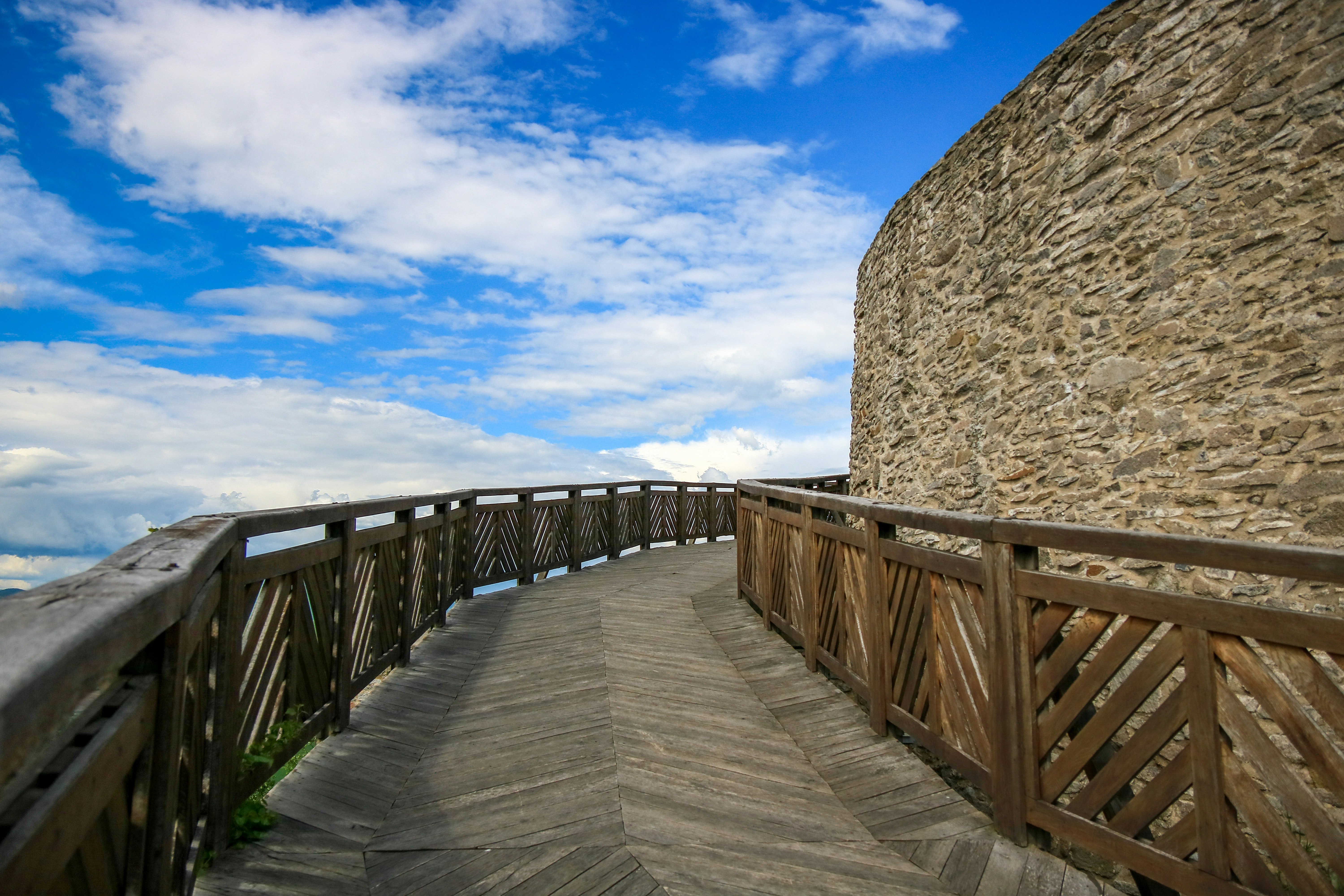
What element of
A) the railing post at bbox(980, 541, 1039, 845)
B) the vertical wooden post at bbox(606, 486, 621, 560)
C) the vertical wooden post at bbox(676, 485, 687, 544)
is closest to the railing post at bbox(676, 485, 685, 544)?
the vertical wooden post at bbox(676, 485, 687, 544)

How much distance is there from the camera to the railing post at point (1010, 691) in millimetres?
2607

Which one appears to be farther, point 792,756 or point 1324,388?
point 1324,388

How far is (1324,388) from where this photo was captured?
4.06 m

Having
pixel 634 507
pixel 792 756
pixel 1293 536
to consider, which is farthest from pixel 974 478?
pixel 634 507

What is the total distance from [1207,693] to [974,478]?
527 cm

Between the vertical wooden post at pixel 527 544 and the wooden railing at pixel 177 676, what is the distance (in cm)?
323

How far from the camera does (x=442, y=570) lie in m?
6.55

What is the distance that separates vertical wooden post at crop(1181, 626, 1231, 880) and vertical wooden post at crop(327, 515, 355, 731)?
11.9ft

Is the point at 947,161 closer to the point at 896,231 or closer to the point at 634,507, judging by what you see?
the point at 896,231

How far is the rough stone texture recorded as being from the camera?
414 cm

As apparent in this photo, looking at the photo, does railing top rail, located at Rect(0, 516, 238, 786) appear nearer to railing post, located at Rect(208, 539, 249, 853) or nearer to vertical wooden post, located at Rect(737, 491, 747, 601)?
railing post, located at Rect(208, 539, 249, 853)

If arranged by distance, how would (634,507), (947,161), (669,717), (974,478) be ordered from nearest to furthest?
1. (669,717)
2. (974,478)
3. (947,161)
4. (634,507)

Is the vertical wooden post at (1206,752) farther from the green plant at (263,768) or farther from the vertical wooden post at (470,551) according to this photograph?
the vertical wooden post at (470,551)

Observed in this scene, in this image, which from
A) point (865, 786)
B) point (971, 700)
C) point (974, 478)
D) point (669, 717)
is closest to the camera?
point (971, 700)
